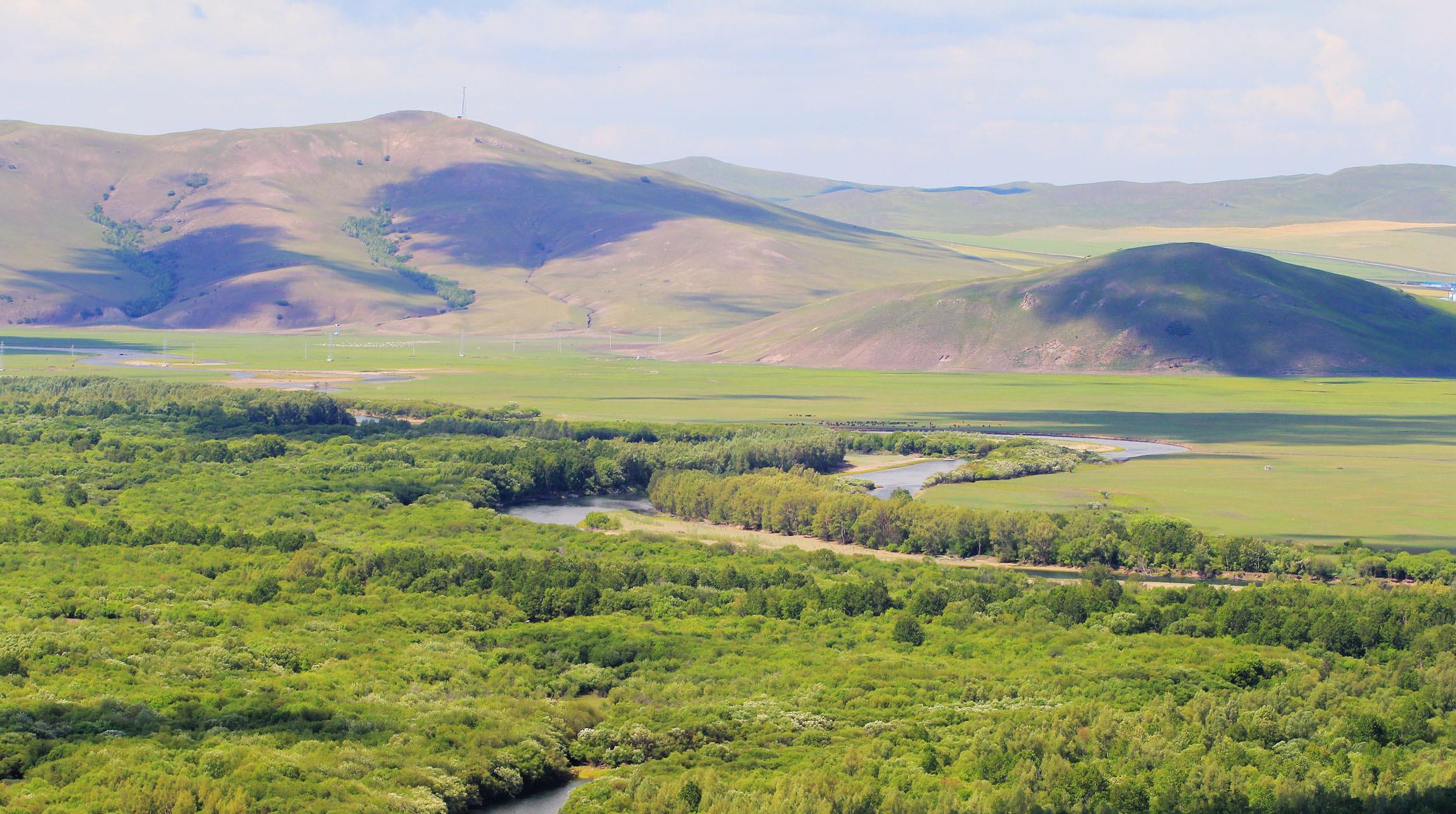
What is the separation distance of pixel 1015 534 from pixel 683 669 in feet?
117

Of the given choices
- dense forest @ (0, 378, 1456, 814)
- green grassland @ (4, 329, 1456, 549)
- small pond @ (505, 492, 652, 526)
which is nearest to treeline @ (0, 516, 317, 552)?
dense forest @ (0, 378, 1456, 814)

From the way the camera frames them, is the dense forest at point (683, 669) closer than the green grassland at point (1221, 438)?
Yes

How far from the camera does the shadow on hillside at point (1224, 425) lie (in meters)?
146

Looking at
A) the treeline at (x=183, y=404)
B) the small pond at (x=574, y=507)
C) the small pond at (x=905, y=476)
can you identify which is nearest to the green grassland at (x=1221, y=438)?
the small pond at (x=905, y=476)

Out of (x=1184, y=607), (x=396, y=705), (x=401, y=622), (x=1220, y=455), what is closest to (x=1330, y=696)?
(x=1184, y=607)

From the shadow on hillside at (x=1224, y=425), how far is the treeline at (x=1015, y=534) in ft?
177

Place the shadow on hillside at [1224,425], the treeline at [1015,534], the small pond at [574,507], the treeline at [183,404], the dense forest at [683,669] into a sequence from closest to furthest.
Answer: the dense forest at [683,669]
the treeline at [1015,534]
the small pond at [574,507]
the shadow on hillside at [1224,425]
the treeline at [183,404]

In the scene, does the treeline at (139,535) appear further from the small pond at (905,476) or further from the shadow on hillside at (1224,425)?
the shadow on hillside at (1224,425)

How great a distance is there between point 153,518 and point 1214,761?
240ft

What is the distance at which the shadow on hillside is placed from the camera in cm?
14638

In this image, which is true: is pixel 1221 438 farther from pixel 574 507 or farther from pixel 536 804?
pixel 536 804

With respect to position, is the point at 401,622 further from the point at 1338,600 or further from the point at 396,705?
the point at 1338,600

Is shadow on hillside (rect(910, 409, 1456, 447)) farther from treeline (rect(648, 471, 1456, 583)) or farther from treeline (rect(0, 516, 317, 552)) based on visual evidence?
treeline (rect(0, 516, 317, 552))

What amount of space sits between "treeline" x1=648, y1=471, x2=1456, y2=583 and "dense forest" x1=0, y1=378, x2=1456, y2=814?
304mm
